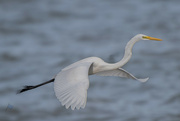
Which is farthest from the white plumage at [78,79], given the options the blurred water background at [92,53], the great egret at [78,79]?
the blurred water background at [92,53]

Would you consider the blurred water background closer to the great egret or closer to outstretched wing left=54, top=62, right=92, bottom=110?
the great egret

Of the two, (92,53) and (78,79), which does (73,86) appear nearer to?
(78,79)

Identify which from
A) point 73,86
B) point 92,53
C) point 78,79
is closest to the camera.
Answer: point 73,86

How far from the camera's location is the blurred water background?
1024cm

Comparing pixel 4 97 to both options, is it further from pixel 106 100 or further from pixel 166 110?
pixel 166 110

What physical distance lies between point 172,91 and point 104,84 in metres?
1.53

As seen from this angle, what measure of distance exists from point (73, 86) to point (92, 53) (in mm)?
7029

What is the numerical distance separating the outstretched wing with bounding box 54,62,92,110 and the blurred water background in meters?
4.36

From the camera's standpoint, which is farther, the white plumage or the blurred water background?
the blurred water background

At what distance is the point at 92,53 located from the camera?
1216 centimetres

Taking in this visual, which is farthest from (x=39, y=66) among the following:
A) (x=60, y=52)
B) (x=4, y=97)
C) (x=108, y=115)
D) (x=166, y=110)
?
(x=166, y=110)

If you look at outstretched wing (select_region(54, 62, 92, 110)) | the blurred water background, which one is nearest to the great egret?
outstretched wing (select_region(54, 62, 92, 110))

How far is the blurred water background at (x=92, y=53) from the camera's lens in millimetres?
10242

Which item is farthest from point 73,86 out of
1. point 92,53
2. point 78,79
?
point 92,53
